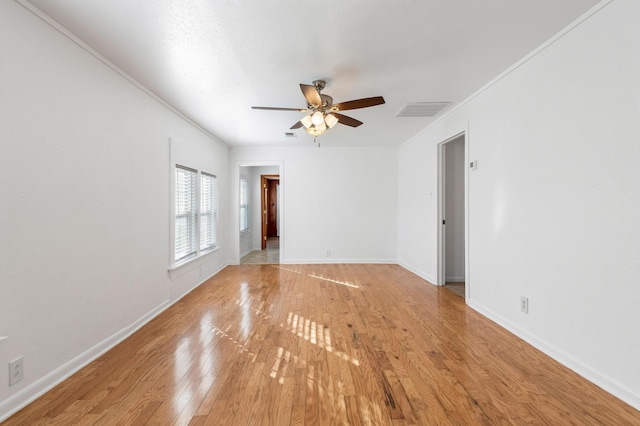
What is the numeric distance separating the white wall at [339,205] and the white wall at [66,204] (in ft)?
10.1

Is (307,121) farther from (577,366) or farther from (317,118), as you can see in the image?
(577,366)

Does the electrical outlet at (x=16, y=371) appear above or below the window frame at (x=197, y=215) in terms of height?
below

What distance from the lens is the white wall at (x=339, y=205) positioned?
585 cm

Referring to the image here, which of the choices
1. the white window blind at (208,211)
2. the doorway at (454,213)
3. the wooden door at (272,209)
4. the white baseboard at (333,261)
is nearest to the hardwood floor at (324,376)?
the doorway at (454,213)

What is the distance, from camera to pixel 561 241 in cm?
211

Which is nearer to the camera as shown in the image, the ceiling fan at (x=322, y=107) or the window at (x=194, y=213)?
the ceiling fan at (x=322, y=107)

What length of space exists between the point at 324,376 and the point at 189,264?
2.85 meters

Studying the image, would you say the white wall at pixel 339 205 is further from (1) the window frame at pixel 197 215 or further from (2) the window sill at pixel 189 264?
(2) the window sill at pixel 189 264

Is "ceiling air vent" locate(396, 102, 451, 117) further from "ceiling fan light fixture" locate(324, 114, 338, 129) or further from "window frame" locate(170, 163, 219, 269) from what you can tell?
"window frame" locate(170, 163, 219, 269)

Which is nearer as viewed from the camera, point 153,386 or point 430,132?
point 153,386

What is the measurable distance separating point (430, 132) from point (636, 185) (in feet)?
9.90

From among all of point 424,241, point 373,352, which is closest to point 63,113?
point 373,352

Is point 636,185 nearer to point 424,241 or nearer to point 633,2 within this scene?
point 633,2

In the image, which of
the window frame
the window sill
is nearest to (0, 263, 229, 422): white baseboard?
the window sill
